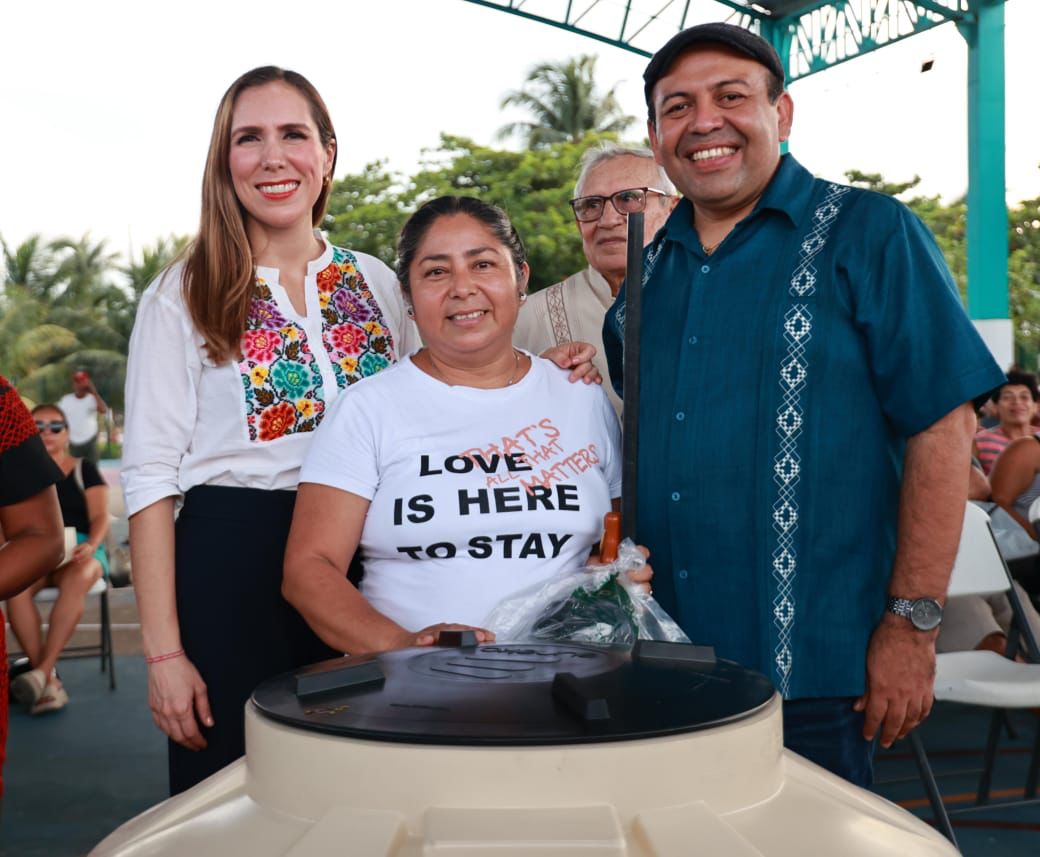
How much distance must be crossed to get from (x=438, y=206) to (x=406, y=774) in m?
1.40

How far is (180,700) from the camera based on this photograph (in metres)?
2.09

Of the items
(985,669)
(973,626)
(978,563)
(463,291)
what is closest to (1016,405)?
(973,626)

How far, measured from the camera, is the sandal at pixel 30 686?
6.21m

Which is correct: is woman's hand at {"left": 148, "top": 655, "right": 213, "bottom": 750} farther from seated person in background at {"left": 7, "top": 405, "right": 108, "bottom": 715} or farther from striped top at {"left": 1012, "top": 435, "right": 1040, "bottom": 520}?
striped top at {"left": 1012, "top": 435, "right": 1040, "bottom": 520}

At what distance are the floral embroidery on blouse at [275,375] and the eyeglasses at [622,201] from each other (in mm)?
1060

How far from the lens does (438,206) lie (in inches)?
81.3

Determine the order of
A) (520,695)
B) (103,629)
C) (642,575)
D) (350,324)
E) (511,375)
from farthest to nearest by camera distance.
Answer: (103,629) < (350,324) < (511,375) < (642,575) < (520,695)

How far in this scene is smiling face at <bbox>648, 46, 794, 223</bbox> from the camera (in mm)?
1958

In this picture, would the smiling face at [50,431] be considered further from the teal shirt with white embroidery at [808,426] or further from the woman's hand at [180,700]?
the teal shirt with white embroidery at [808,426]

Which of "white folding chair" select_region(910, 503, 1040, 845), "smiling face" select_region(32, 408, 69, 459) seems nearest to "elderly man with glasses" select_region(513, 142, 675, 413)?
"white folding chair" select_region(910, 503, 1040, 845)

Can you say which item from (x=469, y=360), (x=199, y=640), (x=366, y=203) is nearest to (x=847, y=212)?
(x=469, y=360)

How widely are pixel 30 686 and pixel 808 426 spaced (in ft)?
18.1

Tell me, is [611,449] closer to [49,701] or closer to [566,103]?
[49,701]

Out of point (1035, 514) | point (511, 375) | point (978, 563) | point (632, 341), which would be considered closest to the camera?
point (632, 341)
